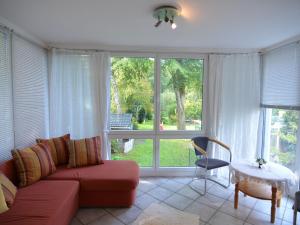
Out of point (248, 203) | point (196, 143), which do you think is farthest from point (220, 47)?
point (248, 203)

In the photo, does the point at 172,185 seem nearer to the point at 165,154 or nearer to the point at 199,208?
the point at 165,154

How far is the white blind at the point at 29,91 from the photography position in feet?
8.55

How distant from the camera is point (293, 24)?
232 centimetres

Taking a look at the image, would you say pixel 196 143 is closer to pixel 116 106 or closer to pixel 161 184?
pixel 161 184

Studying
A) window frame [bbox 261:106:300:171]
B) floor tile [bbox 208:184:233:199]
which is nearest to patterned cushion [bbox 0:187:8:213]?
floor tile [bbox 208:184:233:199]

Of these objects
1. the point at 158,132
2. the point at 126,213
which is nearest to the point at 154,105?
the point at 158,132

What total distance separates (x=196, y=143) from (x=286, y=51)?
1.95m

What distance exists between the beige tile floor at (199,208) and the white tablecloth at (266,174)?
0.40 m

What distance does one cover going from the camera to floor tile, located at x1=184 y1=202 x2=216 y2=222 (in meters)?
2.45

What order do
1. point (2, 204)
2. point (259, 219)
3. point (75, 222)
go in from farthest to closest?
point (259, 219), point (75, 222), point (2, 204)

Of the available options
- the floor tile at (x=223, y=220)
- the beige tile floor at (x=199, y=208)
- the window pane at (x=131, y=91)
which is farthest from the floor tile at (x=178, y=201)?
the window pane at (x=131, y=91)

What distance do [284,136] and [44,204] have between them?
3.43 m

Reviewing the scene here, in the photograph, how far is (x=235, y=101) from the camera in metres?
3.52

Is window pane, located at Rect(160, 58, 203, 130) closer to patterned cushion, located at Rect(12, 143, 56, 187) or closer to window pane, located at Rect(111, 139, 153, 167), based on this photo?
window pane, located at Rect(111, 139, 153, 167)
